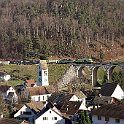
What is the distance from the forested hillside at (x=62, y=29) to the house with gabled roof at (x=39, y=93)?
27.3 meters

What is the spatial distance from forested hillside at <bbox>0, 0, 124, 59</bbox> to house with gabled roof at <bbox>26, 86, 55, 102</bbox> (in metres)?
27.3

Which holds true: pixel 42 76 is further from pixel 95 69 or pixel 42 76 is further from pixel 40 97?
pixel 95 69

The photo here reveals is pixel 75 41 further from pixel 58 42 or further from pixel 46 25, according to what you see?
pixel 46 25

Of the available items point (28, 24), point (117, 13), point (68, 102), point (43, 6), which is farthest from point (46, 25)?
point (68, 102)

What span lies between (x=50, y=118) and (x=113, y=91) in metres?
13.1

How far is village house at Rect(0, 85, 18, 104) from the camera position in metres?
55.4

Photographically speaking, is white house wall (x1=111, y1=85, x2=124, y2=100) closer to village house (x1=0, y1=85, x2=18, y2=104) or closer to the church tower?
village house (x1=0, y1=85, x2=18, y2=104)

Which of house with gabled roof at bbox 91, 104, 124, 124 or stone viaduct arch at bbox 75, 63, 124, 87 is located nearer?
house with gabled roof at bbox 91, 104, 124, 124

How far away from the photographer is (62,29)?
323 ft

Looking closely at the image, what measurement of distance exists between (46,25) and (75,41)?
11178mm

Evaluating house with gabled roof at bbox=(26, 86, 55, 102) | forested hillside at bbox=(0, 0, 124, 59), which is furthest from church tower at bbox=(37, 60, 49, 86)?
forested hillside at bbox=(0, 0, 124, 59)

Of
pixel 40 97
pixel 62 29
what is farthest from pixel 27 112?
pixel 62 29

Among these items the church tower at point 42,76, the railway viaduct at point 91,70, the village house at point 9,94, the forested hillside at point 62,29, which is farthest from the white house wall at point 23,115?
the forested hillside at point 62,29

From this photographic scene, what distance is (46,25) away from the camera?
101 meters
